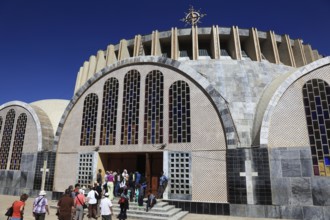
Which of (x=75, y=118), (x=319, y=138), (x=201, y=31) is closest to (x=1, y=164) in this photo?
(x=75, y=118)

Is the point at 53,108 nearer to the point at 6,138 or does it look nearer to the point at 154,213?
the point at 6,138

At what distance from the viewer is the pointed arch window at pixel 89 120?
58.4ft

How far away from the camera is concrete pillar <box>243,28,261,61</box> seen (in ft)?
65.1

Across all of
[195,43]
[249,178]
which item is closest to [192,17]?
[195,43]

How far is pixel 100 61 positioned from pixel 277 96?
16.7 m

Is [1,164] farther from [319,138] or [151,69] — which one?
[319,138]

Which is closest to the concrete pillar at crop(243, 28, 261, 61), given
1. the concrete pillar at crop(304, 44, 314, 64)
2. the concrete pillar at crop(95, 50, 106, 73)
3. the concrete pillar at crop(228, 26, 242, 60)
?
the concrete pillar at crop(228, 26, 242, 60)

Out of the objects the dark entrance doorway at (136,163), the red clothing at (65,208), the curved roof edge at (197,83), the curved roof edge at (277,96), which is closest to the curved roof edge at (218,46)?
the curved roof edge at (197,83)

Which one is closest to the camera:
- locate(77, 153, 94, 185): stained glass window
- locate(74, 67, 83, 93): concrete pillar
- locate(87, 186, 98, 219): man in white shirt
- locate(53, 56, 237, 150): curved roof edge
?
locate(87, 186, 98, 219): man in white shirt

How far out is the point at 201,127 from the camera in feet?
48.0

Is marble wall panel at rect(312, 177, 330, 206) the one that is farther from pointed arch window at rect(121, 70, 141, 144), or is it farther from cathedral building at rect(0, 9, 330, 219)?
pointed arch window at rect(121, 70, 141, 144)

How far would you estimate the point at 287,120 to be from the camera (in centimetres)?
1339

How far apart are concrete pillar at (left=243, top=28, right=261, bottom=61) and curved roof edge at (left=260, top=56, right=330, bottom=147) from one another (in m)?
6.15

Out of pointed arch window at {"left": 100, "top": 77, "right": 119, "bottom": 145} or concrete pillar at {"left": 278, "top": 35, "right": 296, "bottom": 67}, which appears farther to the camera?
concrete pillar at {"left": 278, "top": 35, "right": 296, "bottom": 67}
